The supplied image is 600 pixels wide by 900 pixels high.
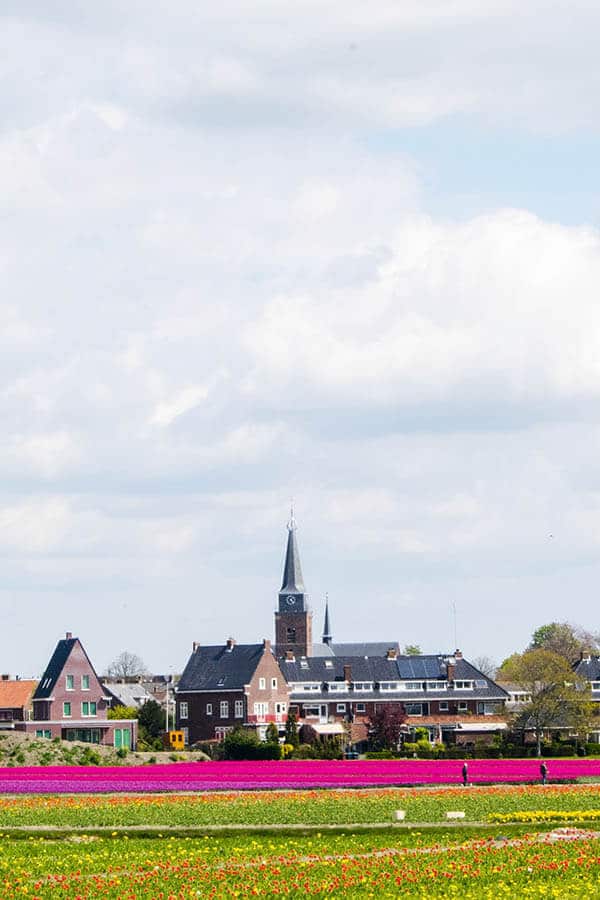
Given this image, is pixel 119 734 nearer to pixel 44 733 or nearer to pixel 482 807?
pixel 44 733

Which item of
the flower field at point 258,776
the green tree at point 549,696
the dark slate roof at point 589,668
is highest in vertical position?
the dark slate roof at point 589,668

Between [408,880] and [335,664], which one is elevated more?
[335,664]

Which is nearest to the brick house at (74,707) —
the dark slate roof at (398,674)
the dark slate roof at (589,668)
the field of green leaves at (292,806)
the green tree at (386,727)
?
the green tree at (386,727)

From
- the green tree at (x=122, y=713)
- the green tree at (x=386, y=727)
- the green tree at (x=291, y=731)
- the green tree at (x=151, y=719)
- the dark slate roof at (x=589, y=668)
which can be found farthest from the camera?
the dark slate roof at (x=589, y=668)

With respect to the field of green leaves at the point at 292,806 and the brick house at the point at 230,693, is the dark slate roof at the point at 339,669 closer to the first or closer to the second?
the brick house at the point at 230,693

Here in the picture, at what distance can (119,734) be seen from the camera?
103 m

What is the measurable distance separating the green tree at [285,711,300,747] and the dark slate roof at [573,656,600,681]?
28.7 m

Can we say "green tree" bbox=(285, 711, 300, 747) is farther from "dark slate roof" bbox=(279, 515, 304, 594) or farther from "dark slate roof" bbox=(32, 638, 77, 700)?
"dark slate roof" bbox=(279, 515, 304, 594)

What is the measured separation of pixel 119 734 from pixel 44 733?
5.25m

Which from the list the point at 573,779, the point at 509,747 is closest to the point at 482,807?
the point at 573,779

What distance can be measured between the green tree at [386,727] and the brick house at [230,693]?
9665 millimetres

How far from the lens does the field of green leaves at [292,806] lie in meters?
41.5

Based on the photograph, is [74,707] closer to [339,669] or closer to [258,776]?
[339,669]

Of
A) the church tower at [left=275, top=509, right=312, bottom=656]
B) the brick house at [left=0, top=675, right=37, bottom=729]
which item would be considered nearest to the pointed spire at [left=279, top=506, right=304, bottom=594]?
the church tower at [left=275, top=509, right=312, bottom=656]
